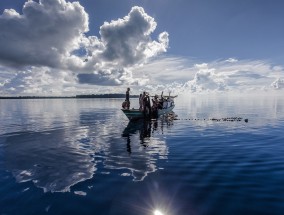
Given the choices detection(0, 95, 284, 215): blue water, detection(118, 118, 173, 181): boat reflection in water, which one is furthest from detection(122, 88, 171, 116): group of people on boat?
detection(0, 95, 284, 215): blue water

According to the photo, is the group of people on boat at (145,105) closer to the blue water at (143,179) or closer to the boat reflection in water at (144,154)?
the boat reflection in water at (144,154)

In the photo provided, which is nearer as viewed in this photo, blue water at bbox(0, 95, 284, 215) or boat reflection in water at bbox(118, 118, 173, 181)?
blue water at bbox(0, 95, 284, 215)

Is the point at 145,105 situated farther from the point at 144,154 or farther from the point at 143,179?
the point at 143,179

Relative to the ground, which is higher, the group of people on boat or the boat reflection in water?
the group of people on boat

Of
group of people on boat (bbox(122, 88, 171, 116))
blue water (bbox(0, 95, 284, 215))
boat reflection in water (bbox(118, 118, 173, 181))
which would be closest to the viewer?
blue water (bbox(0, 95, 284, 215))

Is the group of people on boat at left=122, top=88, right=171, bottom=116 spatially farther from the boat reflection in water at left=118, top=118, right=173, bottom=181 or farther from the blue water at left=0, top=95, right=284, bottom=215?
the blue water at left=0, top=95, right=284, bottom=215

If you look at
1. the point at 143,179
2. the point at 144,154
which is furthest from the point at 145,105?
the point at 143,179

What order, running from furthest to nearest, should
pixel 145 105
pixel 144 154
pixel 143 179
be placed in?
1. pixel 145 105
2. pixel 144 154
3. pixel 143 179

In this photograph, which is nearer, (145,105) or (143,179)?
(143,179)

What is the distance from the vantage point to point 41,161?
15.5 meters

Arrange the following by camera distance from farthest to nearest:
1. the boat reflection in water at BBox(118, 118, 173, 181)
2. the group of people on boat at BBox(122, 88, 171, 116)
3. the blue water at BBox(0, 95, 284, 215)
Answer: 1. the group of people on boat at BBox(122, 88, 171, 116)
2. the boat reflection in water at BBox(118, 118, 173, 181)
3. the blue water at BBox(0, 95, 284, 215)

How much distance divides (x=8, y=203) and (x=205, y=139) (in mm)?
17741

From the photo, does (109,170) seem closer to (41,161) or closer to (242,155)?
(41,161)

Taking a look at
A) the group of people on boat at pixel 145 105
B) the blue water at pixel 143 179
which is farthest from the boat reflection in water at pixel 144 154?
the group of people on boat at pixel 145 105
